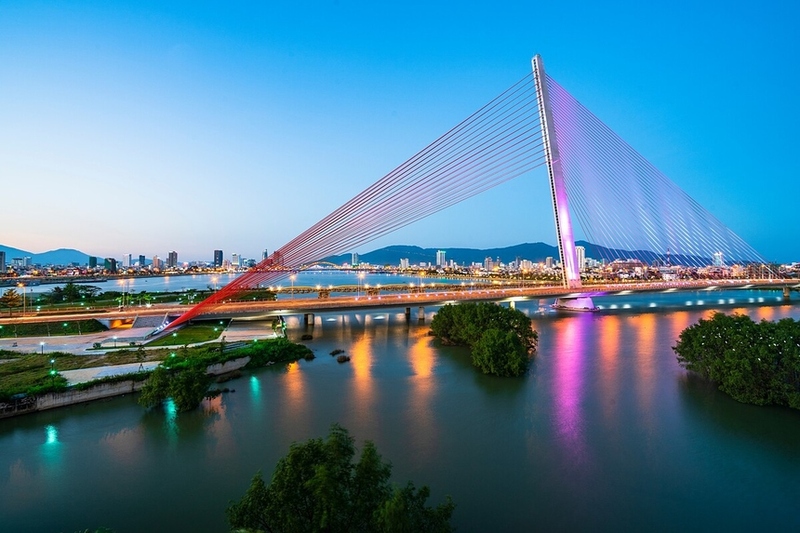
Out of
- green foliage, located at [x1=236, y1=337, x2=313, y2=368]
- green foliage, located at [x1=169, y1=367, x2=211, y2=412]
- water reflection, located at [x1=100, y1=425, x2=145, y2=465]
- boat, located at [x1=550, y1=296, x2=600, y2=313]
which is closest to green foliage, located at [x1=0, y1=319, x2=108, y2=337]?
green foliage, located at [x1=236, y1=337, x2=313, y2=368]

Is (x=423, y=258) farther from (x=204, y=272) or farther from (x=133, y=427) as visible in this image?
(x=133, y=427)

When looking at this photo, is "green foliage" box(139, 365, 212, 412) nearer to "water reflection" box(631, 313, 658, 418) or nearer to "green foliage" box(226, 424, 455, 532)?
"green foliage" box(226, 424, 455, 532)

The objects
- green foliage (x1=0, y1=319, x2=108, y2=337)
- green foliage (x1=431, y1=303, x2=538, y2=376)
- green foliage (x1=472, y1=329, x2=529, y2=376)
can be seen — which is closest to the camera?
green foliage (x1=472, y1=329, x2=529, y2=376)

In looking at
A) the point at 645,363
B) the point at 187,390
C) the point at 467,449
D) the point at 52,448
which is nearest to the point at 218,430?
the point at 187,390

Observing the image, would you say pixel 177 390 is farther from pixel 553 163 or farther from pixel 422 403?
pixel 553 163

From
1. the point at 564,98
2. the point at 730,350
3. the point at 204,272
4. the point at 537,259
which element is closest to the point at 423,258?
the point at 537,259

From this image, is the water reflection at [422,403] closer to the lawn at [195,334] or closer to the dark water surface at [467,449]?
the dark water surface at [467,449]
